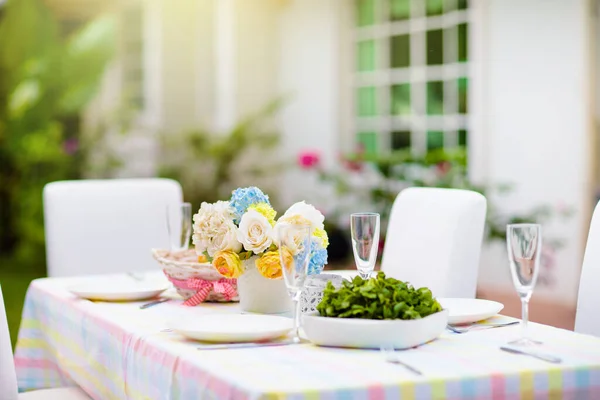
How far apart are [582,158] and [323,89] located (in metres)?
2.18

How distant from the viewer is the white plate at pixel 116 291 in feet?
7.22

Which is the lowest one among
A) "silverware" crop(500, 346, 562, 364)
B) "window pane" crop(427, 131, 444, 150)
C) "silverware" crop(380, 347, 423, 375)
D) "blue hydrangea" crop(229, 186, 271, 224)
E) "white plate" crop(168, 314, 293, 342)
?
"silverware" crop(500, 346, 562, 364)

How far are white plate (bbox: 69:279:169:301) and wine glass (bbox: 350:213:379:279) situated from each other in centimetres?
55

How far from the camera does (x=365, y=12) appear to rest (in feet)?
21.5

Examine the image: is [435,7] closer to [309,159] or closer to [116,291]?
[309,159]

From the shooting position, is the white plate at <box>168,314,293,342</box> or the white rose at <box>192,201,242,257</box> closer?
the white plate at <box>168,314,293,342</box>

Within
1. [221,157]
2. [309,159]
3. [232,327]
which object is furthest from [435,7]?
[232,327]

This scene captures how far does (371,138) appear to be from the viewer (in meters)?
6.56

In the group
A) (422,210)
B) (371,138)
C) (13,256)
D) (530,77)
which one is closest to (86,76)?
(13,256)

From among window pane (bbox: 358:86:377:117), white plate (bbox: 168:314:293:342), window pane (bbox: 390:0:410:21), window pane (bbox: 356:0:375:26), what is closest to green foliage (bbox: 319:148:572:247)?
window pane (bbox: 358:86:377:117)

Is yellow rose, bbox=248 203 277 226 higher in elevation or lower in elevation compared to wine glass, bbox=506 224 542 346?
higher

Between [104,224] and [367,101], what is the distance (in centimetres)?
374

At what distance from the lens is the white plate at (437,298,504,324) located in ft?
→ 6.07

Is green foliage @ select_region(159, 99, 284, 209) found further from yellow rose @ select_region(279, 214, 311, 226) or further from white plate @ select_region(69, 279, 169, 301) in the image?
yellow rose @ select_region(279, 214, 311, 226)
